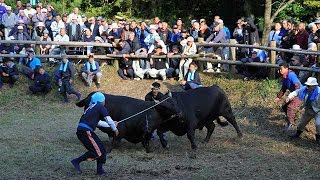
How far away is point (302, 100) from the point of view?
43.1 feet

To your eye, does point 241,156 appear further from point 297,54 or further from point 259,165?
point 297,54

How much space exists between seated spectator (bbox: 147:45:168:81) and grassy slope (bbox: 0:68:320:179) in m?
1.85

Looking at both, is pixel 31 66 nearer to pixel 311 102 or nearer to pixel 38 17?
pixel 38 17

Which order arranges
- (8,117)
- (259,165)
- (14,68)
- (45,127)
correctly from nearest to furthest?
1. (259,165)
2. (45,127)
3. (8,117)
4. (14,68)

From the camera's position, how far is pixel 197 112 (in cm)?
1238

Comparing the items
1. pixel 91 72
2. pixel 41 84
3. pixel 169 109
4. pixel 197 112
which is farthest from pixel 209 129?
pixel 41 84

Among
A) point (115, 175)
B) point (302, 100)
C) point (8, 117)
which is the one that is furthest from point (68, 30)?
point (115, 175)

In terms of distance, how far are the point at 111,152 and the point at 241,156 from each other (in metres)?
2.50

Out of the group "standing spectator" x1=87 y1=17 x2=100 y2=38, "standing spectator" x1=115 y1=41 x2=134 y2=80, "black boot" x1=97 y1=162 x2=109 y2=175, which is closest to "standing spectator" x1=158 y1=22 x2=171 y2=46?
"standing spectator" x1=115 y1=41 x2=134 y2=80

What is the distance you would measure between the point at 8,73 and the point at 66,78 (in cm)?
184

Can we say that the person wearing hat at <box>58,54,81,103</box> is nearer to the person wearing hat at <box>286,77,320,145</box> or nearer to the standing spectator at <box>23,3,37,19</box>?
the standing spectator at <box>23,3,37,19</box>

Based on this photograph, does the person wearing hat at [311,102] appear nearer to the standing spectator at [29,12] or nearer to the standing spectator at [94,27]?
the standing spectator at [94,27]

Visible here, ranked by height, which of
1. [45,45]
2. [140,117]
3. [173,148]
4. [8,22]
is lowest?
[173,148]

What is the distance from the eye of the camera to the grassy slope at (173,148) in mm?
10125
